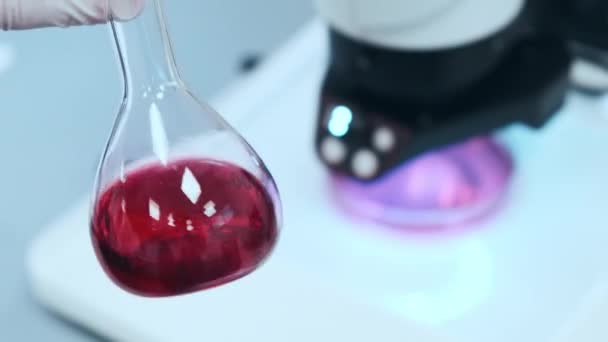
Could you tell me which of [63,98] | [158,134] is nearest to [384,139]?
[158,134]

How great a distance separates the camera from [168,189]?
0.42 m

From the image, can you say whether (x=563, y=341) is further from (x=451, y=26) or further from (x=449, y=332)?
(x=451, y=26)

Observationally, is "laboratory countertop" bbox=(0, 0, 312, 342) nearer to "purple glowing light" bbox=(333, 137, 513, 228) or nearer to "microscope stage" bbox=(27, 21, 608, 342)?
"microscope stage" bbox=(27, 21, 608, 342)

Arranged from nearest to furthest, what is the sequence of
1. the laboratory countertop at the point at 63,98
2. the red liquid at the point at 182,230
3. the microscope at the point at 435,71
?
the red liquid at the point at 182,230 → the microscope at the point at 435,71 → the laboratory countertop at the point at 63,98

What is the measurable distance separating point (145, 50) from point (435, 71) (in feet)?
0.66

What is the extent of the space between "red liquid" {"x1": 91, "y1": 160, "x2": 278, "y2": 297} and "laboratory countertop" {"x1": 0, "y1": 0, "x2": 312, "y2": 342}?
0.69 ft

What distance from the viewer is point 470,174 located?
0.66m

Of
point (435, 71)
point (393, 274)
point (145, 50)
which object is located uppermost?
point (145, 50)

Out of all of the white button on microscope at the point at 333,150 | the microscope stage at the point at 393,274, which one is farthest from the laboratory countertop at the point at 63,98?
the white button on microscope at the point at 333,150

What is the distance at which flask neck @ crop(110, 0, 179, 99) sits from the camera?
0.42m

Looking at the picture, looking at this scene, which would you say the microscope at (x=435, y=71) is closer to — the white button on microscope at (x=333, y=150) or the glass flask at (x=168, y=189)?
the white button on microscope at (x=333, y=150)

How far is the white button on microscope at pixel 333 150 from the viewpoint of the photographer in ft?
2.00

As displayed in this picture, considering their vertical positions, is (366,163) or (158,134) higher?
(158,134)

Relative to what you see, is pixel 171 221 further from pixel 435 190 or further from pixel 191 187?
pixel 435 190
